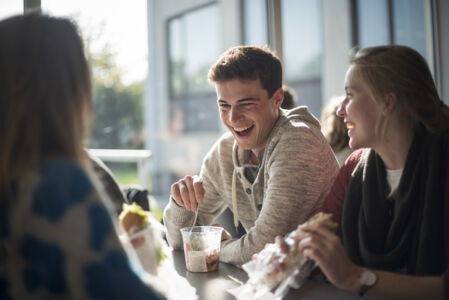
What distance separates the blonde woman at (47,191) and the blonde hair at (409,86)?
3.02ft

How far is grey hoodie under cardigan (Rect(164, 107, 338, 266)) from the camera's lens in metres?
1.48

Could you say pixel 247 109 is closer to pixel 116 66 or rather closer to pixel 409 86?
pixel 409 86

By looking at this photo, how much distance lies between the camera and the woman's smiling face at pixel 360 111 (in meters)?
1.34

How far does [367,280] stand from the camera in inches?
44.0

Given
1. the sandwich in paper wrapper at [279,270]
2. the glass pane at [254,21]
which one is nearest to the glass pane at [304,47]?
the glass pane at [254,21]

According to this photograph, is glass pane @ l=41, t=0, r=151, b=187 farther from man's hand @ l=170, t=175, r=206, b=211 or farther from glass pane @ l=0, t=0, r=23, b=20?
man's hand @ l=170, t=175, r=206, b=211

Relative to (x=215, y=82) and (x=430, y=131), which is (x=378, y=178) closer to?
(x=430, y=131)

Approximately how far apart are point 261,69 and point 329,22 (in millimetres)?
4157

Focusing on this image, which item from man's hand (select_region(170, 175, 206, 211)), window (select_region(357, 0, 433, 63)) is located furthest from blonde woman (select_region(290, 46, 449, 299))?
window (select_region(357, 0, 433, 63))

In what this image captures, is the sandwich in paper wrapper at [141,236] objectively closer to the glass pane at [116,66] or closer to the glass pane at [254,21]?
the glass pane at [116,66]

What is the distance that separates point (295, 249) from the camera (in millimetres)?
1141

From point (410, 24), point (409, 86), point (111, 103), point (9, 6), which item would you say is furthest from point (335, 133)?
point (410, 24)

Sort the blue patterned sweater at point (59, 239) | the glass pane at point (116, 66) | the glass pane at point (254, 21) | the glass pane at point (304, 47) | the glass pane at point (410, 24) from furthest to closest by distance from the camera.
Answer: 1. the glass pane at point (304, 47)
2. the glass pane at point (254, 21)
3. the glass pane at point (410, 24)
4. the glass pane at point (116, 66)
5. the blue patterned sweater at point (59, 239)

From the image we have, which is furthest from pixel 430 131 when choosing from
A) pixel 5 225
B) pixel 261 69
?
pixel 5 225
